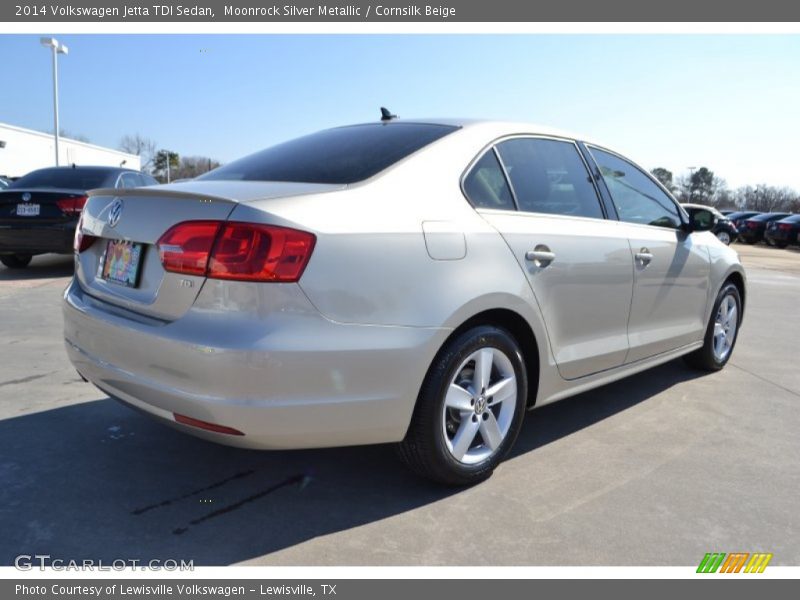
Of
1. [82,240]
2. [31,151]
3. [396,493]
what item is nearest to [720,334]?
[396,493]

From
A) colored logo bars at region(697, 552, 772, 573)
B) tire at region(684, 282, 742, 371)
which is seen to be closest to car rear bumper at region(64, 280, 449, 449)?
colored logo bars at region(697, 552, 772, 573)

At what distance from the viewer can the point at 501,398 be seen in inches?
117

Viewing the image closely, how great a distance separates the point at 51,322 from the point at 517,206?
4705 millimetres

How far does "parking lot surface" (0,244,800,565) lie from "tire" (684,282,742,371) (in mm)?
797

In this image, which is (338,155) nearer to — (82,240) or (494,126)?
(494,126)

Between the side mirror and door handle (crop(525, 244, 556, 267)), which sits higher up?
the side mirror

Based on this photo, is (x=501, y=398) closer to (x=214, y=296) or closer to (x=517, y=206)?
(x=517, y=206)

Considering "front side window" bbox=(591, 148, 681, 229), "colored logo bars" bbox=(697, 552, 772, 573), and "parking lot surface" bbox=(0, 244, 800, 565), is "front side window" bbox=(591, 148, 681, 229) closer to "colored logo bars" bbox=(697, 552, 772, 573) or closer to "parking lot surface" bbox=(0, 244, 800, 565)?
"parking lot surface" bbox=(0, 244, 800, 565)

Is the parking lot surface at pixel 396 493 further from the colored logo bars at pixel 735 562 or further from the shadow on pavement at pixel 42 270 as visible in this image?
the shadow on pavement at pixel 42 270

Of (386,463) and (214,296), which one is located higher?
(214,296)

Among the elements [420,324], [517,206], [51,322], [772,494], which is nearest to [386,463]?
[420,324]

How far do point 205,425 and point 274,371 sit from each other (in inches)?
12.9

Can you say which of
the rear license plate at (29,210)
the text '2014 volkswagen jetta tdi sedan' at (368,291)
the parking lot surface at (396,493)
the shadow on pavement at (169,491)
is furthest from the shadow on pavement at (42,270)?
the text '2014 volkswagen jetta tdi sedan' at (368,291)

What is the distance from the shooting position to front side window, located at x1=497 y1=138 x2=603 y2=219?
3.20 meters
